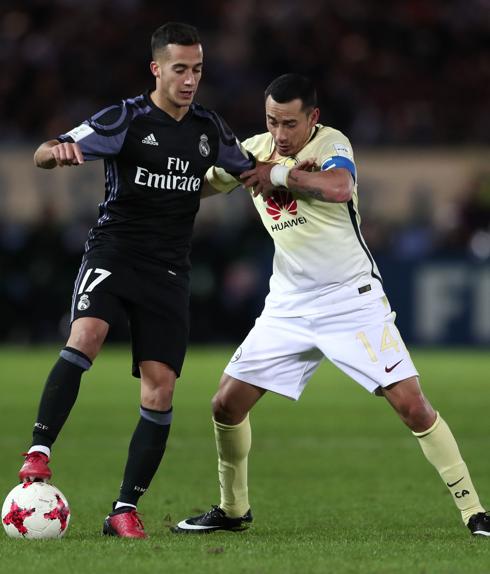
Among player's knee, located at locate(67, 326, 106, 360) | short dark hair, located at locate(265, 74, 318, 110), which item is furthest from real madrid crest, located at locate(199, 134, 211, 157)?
player's knee, located at locate(67, 326, 106, 360)

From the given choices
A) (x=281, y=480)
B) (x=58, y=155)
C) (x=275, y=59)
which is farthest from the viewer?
(x=275, y=59)

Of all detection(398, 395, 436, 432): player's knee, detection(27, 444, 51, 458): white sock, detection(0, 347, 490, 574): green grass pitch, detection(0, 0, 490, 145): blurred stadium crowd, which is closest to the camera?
detection(0, 347, 490, 574): green grass pitch

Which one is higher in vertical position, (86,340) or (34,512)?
(86,340)

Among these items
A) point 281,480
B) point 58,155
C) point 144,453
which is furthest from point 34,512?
point 281,480

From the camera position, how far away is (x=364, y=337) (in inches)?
243

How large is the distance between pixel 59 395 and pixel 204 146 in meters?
1.38

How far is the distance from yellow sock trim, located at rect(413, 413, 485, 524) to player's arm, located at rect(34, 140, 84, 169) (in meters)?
2.03

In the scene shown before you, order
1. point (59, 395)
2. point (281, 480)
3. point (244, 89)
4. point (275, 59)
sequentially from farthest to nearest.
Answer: point (275, 59), point (244, 89), point (281, 480), point (59, 395)

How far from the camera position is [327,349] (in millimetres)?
6250

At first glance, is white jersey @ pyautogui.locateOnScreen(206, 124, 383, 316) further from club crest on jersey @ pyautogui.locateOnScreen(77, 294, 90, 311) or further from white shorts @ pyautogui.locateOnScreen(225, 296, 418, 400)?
Result: club crest on jersey @ pyautogui.locateOnScreen(77, 294, 90, 311)

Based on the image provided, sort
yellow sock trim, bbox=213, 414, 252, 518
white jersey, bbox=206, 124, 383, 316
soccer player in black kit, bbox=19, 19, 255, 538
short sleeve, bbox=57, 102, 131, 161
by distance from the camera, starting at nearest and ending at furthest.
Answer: short sleeve, bbox=57, 102, 131, 161, soccer player in black kit, bbox=19, 19, 255, 538, white jersey, bbox=206, 124, 383, 316, yellow sock trim, bbox=213, 414, 252, 518

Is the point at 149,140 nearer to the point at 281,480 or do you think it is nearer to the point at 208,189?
the point at 208,189

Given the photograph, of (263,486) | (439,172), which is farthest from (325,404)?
(439,172)

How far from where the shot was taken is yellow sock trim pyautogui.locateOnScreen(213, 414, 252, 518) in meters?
6.48
